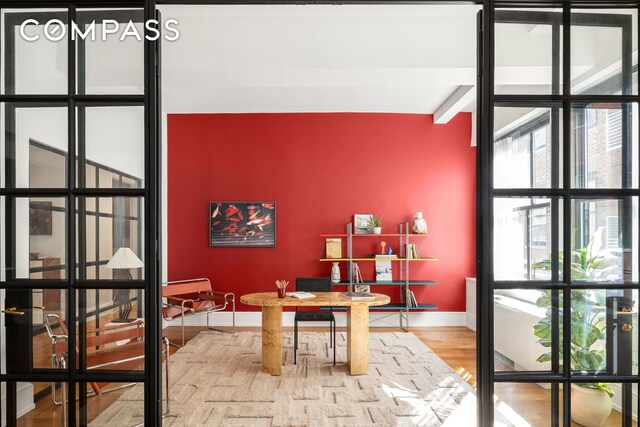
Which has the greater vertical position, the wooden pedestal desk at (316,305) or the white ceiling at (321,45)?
the white ceiling at (321,45)

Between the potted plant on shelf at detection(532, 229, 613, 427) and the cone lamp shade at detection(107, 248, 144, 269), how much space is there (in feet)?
5.44

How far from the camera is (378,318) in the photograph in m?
6.64

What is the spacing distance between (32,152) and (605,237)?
2.38m

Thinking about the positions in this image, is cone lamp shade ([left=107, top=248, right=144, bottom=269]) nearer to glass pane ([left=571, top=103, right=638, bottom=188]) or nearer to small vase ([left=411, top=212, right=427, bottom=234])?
glass pane ([left=571, top=103, right=638, bottom=188])

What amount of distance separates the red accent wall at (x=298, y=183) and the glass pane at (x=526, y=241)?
485 cm

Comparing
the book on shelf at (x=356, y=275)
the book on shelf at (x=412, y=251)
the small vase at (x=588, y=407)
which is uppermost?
the book on shelf at (x=412, y=251)

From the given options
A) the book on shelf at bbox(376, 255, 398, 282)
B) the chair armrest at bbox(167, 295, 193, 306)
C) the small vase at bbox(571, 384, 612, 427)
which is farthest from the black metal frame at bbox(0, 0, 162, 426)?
the book on shelf at bbox(376, 255, 398, 282)

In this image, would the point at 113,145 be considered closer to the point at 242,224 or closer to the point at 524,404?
the point at 524,404

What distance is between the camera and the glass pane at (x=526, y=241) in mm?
1802

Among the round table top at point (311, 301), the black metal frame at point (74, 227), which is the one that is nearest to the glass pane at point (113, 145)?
the black metal frame at point (74, 227)

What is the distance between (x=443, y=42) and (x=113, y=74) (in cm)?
264

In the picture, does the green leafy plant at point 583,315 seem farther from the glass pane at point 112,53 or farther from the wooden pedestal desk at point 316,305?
the wooden pedestal desk at point 316,305

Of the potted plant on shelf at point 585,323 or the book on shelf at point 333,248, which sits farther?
the book on shelf at point 333,248

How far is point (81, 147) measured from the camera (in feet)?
5.91
